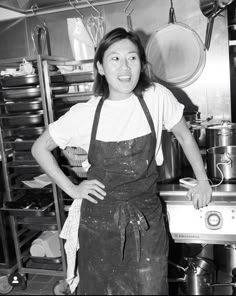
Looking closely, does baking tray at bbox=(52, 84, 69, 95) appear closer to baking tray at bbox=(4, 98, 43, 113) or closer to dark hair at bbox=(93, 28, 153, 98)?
baking tray at bbox=(4, 98, 43, 113)

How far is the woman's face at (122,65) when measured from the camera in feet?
4.50

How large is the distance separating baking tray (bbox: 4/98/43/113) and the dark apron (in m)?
0.81

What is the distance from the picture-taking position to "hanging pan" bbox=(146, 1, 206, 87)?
7.66 feet

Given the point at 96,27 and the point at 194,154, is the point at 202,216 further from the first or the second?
the point at 96,27

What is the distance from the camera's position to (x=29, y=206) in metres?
2.24

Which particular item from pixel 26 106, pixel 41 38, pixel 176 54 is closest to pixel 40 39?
pixel 41 38

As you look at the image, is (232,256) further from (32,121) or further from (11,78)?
(11,78)

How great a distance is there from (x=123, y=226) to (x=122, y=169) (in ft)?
0.77

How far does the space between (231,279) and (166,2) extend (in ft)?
6.38

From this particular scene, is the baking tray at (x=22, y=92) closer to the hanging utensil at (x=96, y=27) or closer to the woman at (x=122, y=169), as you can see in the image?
the hanging utensil at (x=96, y=27)

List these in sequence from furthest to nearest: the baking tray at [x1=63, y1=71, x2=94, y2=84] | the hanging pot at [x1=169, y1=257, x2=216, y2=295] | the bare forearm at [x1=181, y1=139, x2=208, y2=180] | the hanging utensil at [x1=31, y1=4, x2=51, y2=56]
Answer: the hanging utensil at [x1=31, y1=4, x2=51, y2=56] → the baking tray at [x1=63, y1=71, x2=94, y2=84] → the hanging pot at [x1=169, y1=257, x2=216, y2=295] → the bare forearm at [x1=181, y1=139, x2=208, y2=180]

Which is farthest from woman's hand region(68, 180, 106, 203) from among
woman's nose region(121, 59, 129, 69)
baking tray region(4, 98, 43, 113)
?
baking tray region(4, 98, 43, 113)

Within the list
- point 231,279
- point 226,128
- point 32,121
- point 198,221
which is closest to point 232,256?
point 231,279

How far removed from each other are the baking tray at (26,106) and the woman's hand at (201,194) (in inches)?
44.5
